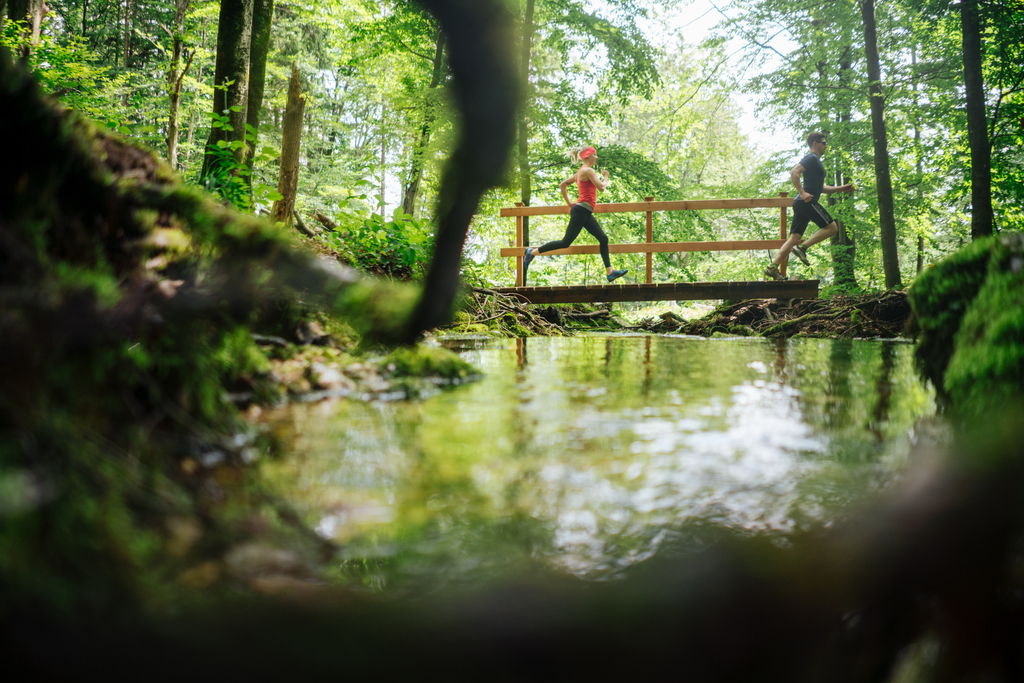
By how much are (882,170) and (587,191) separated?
326 inches

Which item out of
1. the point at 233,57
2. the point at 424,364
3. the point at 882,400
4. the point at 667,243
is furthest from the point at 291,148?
the point at 882,400

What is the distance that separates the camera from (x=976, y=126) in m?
8.60

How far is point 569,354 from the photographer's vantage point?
4812 millimetres

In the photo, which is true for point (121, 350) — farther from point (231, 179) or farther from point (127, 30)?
point (127, 30)

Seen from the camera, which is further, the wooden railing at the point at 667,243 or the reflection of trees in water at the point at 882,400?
the wooden railing at the point at 667,243

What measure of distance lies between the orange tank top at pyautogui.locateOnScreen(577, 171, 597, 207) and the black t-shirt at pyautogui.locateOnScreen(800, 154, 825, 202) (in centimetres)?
354

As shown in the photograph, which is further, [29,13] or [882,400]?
[29,13]

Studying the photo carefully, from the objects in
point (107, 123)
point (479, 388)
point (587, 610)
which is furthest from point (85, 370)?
point (107, 123)

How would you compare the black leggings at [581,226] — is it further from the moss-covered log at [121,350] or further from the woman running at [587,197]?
the moss-covered log at [121,350]

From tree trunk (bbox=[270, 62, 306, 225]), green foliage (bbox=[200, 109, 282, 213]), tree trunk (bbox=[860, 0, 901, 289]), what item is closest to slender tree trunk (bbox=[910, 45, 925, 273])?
tree trunk (bbox=[860, 0, 901, 289])

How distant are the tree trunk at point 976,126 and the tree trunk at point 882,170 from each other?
2718 mm

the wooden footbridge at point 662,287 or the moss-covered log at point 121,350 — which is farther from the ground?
the wooden footbridge at point 662,287

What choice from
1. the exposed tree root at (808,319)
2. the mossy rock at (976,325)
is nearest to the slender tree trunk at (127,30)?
the exposed tree root at (808,319)

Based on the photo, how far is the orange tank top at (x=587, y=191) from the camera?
308 inches
